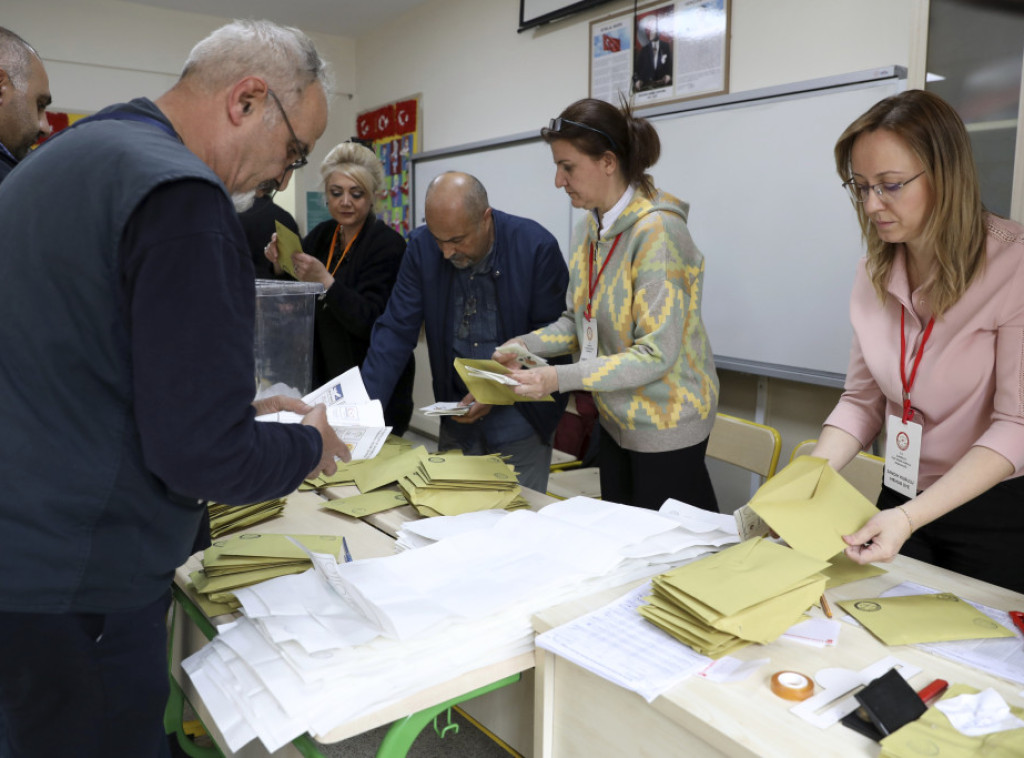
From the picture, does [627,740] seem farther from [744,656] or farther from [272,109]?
[272,109]

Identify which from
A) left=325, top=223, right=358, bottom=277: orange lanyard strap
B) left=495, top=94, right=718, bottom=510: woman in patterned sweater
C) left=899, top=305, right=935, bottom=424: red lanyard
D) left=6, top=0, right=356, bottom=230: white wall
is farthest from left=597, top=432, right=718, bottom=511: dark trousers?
left=6, top=0, right=356, bottom=230: white wall

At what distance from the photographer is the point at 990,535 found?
1307 millimetres

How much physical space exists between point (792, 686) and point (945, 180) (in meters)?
0.84

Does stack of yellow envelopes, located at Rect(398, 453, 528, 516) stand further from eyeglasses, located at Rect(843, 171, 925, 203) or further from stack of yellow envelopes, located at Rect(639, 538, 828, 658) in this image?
eyeglasses, located at Rect(843, 171, 925, 203)

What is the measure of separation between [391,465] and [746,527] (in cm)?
87

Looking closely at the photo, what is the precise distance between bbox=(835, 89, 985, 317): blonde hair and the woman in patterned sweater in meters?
0.57

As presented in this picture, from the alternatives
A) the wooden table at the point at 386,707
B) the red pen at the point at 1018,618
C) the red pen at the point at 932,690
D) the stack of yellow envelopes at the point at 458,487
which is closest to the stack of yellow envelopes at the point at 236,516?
the wooden table at the point at 386,707

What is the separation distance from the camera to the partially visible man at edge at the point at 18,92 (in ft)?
6.70

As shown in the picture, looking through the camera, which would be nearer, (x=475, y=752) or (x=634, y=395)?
(x=634, y=395)

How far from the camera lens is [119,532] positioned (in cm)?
89

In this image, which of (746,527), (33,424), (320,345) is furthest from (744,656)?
(320,345)

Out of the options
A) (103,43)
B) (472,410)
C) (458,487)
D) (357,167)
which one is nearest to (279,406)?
(458,487)

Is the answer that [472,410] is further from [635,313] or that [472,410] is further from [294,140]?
[294,140]

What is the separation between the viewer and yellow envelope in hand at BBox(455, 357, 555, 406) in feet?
5.72
